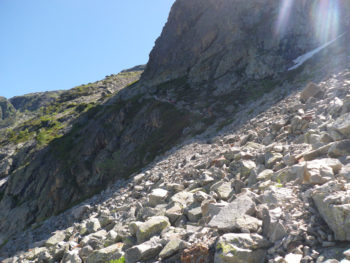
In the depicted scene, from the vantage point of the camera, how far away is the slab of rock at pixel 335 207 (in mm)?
4137

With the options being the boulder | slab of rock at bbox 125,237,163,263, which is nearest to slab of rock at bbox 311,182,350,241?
slab of rock at bbox 125,237,163,263

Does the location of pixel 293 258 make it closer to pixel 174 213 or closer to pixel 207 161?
pixel 174 213

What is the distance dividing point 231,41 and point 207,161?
56.7 meters

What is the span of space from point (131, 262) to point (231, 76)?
53944 millimetres

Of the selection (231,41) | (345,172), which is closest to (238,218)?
(345,172)

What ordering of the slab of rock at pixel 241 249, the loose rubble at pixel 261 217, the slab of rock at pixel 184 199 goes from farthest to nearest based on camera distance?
the slab of rock at pixel 184 199 < the slab of rock at pixel 241 249 < the loose rubble at pixel 261 217

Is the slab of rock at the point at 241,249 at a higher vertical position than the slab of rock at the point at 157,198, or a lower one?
higher

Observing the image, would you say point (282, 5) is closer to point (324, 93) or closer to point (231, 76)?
point (231, 76)

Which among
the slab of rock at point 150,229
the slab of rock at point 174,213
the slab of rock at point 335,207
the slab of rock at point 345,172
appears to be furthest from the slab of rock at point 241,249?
the slab of rock at point 174,213

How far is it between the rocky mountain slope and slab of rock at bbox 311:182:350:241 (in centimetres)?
2

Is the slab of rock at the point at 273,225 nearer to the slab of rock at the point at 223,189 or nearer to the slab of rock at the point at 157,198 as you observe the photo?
the slab of rock at the point at 223,189

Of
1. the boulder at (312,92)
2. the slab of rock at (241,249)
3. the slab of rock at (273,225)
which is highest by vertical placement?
the boulder at (312,92)

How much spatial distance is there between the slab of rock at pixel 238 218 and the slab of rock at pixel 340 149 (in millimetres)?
3110

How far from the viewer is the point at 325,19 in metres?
53.2
